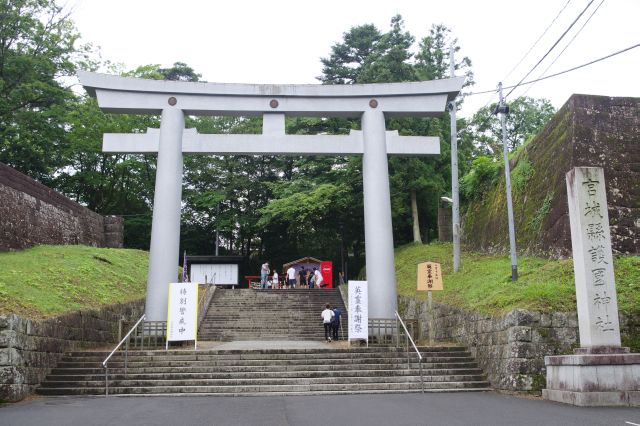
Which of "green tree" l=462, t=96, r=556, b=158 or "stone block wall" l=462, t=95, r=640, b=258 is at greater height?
"green tree" l=462, t=96, r=556, b=158

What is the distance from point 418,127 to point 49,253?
15.7m

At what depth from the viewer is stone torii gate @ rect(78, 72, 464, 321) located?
1455 centimetres

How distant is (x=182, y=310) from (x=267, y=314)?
21.8ft

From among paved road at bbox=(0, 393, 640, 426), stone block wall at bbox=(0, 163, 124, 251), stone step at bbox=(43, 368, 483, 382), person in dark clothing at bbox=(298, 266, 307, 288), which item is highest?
stone block wall at bbox=(0, 163, 124, 251)

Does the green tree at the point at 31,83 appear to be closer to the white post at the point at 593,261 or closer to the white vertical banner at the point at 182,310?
the white vertical banner at the point at 182,310

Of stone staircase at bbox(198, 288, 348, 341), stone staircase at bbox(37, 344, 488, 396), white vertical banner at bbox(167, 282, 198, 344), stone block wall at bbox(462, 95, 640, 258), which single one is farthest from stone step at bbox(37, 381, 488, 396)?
stone staircase at bbox(198, 288, 348, 341)

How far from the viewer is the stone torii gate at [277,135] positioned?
1455 cm

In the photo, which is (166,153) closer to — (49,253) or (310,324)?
(49,253)

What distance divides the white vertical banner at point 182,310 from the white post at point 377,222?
4633mm

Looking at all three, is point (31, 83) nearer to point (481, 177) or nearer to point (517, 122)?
point (481, 177)

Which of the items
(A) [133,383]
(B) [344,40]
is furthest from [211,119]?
(A) [133,383]

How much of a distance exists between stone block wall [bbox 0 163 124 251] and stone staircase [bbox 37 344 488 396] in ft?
23.5

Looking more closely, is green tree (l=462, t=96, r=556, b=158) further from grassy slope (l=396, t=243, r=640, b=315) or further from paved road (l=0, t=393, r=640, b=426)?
A: paved road (l=0, t=393, r=640, b=426)

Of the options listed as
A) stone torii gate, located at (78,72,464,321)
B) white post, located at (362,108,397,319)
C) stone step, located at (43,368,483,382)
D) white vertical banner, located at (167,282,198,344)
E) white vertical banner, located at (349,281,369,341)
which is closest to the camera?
stone step, located at (43,368,483,382)
